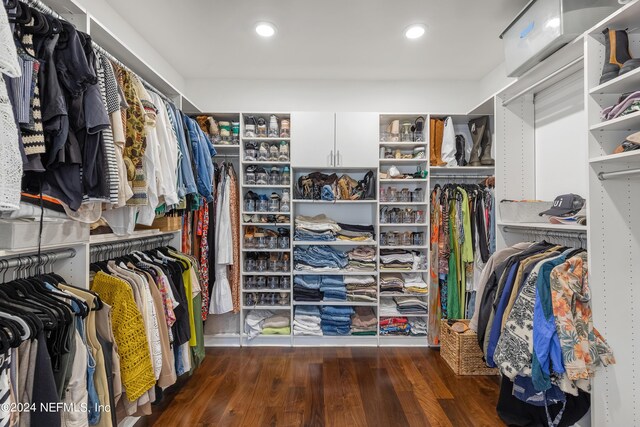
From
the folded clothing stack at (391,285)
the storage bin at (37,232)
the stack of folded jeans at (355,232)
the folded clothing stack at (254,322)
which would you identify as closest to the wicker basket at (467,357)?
the folded clothing stack at (391,285)

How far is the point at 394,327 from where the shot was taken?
3.03m

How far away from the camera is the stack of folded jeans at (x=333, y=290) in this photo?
3.02 meters

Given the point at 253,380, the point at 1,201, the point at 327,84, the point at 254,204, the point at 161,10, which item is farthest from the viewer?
the point at 327,84

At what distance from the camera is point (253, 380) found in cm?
244

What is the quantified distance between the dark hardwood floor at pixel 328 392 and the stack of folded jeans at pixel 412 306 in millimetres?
357

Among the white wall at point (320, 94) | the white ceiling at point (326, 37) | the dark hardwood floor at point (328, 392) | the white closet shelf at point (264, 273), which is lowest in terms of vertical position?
the dark hardwood floor at point (328, 392)

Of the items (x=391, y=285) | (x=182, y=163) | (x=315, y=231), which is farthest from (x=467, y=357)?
(x=182, y=163)

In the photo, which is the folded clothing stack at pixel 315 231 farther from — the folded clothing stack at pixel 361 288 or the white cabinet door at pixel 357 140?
the white cabinet door at pixel 357 140

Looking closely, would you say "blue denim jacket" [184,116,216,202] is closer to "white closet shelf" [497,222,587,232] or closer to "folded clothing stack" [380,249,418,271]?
"folded clothing stack" [380,249,418,271]

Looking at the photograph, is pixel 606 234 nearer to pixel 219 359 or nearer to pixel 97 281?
pixel 97 281

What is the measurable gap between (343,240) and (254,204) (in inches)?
35.6

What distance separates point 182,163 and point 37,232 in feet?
2.94

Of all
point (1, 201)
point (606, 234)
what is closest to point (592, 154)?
point (606, 234)

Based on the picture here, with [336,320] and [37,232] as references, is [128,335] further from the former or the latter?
[336,320]
